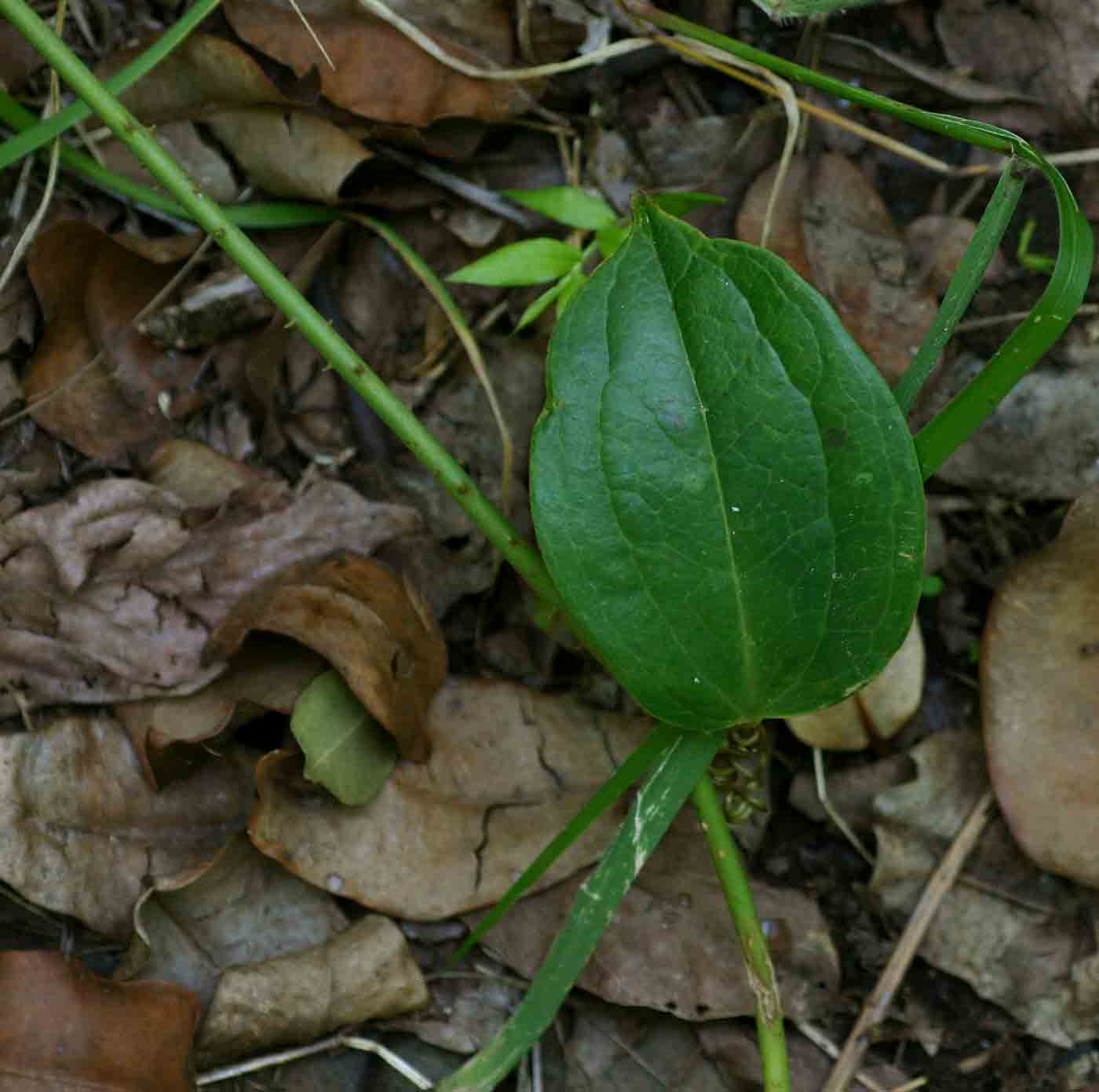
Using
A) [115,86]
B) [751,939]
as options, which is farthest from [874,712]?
[115,86]

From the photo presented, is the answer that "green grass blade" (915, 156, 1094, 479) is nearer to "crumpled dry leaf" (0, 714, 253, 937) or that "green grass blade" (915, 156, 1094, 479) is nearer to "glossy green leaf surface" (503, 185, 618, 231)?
"glossy green leaf surface" (503, 185, 618, 231)

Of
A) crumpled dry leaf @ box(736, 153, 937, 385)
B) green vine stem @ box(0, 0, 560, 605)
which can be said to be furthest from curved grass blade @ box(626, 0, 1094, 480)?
green vine stem @ box(0, 0, 560, 605)

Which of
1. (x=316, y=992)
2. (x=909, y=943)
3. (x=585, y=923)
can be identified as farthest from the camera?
(x=909, y=943)

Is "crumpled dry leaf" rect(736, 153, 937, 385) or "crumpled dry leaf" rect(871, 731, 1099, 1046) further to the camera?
"crumpled dry leaf" rect(736, 153, 937, 385)

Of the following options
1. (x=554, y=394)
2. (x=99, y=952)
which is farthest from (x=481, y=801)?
(x=554, y=394)

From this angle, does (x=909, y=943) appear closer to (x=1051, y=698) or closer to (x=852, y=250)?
(x=1051, y=698)

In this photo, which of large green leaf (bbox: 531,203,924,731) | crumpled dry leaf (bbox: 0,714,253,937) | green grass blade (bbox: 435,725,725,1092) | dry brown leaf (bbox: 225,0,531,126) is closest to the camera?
large green leaf (bbox: 531,203,924,731)
